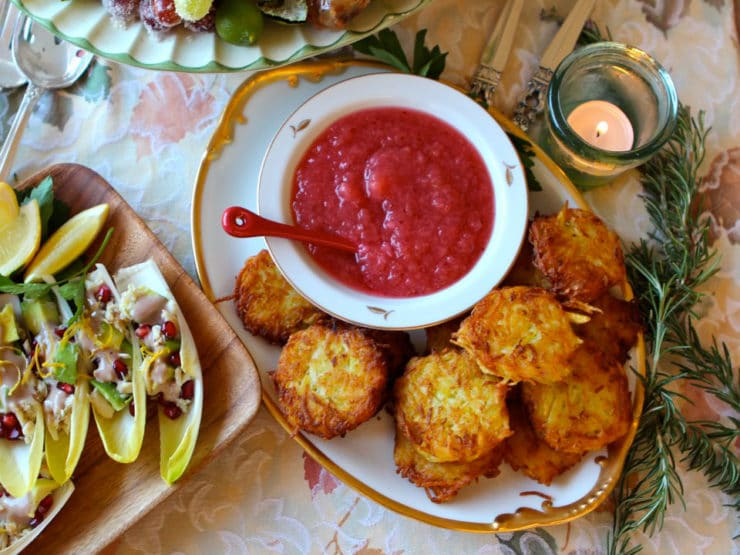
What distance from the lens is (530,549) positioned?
2.34m

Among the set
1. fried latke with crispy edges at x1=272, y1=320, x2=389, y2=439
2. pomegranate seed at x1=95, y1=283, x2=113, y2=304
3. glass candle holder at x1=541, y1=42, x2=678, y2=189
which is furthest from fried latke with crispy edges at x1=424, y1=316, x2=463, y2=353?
pomegranate seed at x1=95, y1=283, x2=113, y2=304

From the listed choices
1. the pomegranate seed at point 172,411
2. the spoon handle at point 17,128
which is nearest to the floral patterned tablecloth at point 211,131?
the spoon handle at point 17,128

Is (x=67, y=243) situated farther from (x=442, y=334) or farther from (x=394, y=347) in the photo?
(x=442, y=334)

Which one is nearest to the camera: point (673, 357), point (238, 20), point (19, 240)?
point (238, 20)

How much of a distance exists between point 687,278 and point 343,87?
1416 mm

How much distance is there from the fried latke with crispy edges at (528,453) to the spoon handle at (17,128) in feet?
6.75

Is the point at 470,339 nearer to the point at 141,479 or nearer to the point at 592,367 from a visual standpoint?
the point at 592,367

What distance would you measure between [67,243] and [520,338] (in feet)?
5.17

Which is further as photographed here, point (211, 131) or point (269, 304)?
point (211, 131)

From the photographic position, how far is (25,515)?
2.11 m

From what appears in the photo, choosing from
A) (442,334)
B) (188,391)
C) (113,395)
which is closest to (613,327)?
(442,334)

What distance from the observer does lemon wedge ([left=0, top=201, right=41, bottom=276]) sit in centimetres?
227

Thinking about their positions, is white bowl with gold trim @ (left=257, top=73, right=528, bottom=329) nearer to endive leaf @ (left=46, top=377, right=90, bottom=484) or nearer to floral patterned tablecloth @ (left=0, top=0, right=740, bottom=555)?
floral patterned tablecloth @ (left=0, top=0, right=740, bottom=555)

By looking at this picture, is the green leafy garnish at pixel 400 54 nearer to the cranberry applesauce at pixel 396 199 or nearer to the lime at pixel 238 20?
the cranberry applesauce at pixel 396 199
